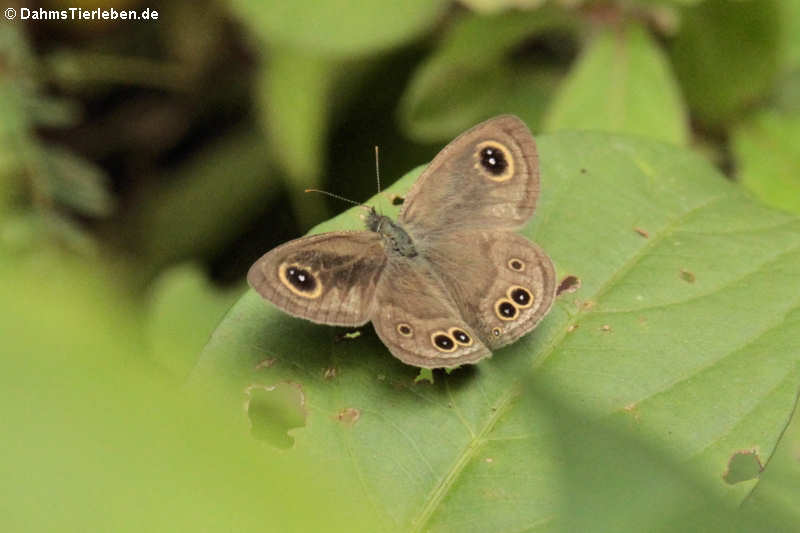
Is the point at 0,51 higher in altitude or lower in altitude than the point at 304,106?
higher

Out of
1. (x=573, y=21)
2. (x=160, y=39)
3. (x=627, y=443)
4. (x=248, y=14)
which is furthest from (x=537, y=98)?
(x=627, y=443)

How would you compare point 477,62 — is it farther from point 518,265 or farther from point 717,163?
point 518,265

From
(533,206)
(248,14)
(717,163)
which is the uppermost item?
(248,14)

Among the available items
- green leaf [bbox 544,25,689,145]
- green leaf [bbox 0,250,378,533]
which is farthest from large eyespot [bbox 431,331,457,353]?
green leaf [bbox 0,250,378,533]

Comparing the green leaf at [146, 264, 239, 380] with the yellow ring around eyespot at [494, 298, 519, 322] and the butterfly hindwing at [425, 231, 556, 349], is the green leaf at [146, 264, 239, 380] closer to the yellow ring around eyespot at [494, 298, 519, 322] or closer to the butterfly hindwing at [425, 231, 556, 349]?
the butterfly hindwing at [425, 231, 556, 349]

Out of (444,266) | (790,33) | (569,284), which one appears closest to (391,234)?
(444,266)

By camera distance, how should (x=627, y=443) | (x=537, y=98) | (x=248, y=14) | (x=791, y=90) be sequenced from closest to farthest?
(x=627, y=443) < (x=248, y=14) < (x=791, y=90) < (x=537, y=98)

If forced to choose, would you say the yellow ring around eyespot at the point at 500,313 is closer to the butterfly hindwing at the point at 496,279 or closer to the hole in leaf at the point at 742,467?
the butterfly hindwing at the point at 496,279

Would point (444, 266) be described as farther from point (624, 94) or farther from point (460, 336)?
point (624, 94)

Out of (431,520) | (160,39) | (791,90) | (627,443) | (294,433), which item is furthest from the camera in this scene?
(160,39)
